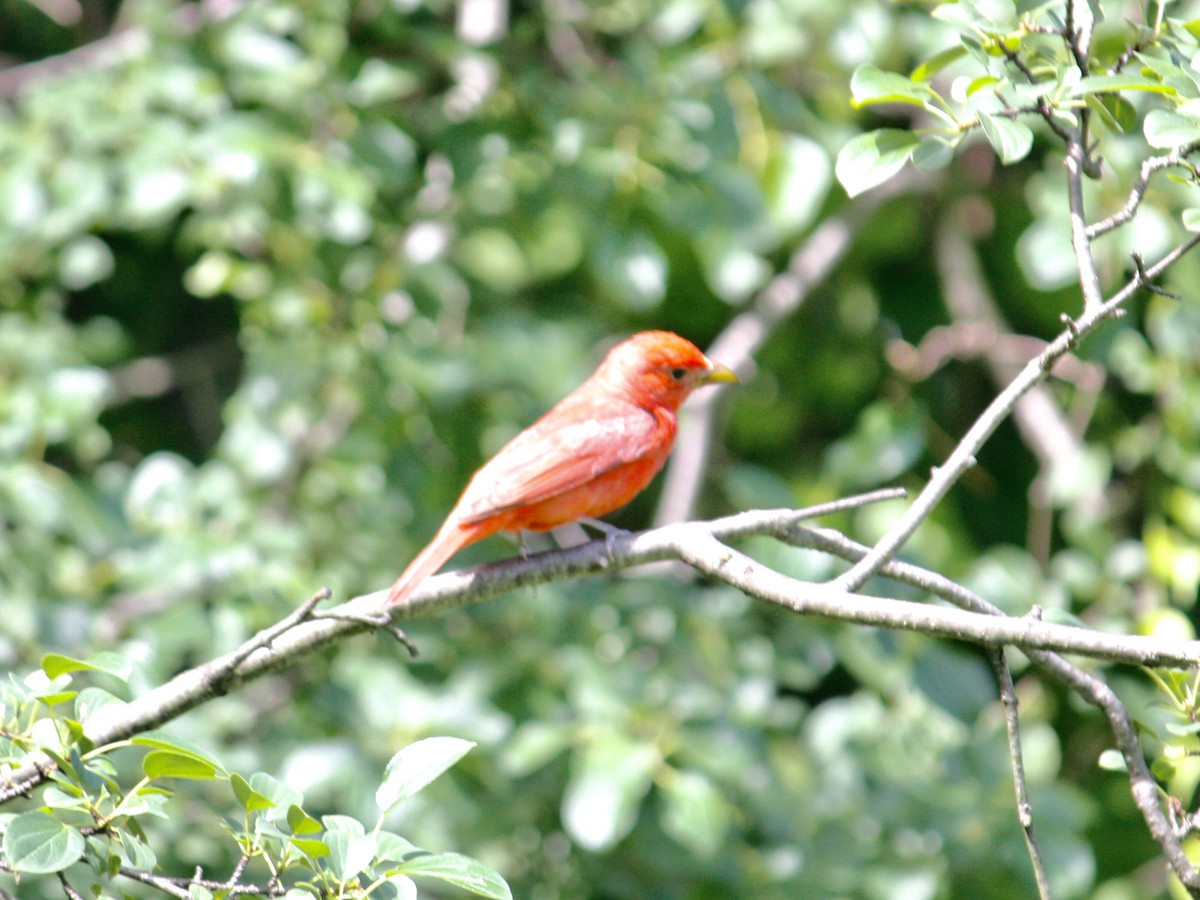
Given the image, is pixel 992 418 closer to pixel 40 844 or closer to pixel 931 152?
pixel 931 152

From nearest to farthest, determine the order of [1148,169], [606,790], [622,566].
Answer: [1148,169], [622,566], [606,790]

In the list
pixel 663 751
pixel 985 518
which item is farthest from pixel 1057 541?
pixel 663 751

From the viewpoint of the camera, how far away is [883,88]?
226 centimetres

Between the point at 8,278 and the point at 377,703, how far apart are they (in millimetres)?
2112

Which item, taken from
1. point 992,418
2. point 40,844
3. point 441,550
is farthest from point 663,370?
point 40,844

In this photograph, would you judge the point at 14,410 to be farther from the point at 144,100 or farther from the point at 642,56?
the point at 642,56

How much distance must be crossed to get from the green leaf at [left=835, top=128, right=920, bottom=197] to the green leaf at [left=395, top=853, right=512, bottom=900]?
116cm

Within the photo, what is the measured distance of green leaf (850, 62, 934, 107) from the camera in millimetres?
2260

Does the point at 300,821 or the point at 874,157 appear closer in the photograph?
the point at 300,821

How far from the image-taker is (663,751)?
4273 millimetres

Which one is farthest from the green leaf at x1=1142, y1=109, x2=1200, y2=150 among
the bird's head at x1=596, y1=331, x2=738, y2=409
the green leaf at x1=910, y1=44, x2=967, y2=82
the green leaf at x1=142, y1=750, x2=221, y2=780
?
the bird's head at x1=596, y1=331, x2=738, y2=409

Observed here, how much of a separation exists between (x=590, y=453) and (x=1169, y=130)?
6.59ft

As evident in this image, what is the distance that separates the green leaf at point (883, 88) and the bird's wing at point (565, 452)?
161 cm

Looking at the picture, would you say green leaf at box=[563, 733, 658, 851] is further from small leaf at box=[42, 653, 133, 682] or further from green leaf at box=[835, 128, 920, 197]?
green leaf at box=[835, 128, 920, 197]
